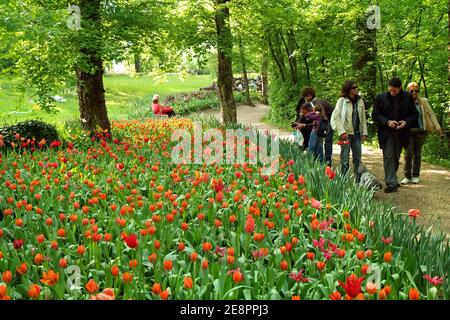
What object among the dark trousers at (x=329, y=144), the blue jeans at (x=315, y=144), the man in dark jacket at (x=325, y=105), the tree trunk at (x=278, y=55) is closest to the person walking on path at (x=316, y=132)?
the blue jeans at (x=315, y=144)

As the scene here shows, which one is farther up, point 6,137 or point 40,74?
point 40,74

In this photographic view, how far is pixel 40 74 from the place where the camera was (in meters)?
8.19

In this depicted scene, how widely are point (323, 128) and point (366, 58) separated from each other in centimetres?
712

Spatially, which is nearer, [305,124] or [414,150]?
[305,124]

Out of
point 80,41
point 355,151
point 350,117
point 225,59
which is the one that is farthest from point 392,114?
point 225,59

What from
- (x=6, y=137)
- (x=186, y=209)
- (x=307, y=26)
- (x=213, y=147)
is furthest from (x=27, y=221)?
(x=307, y=26)

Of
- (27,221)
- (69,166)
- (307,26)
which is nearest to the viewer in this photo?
(27,221)

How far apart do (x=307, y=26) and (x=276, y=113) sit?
564 cm

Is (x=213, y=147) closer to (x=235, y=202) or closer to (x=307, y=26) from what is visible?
(x=235, y=202)

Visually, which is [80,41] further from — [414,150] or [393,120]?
[414,150]

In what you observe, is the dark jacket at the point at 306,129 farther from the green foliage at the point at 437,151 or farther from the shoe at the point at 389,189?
the green foliage at the point at 437,151

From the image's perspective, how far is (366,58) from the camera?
13.9 metres

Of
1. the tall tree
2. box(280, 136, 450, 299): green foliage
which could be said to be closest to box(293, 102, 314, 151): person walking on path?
box(280, 136, 450, 299): green foliage

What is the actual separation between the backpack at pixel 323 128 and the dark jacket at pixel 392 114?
83 centimetres
